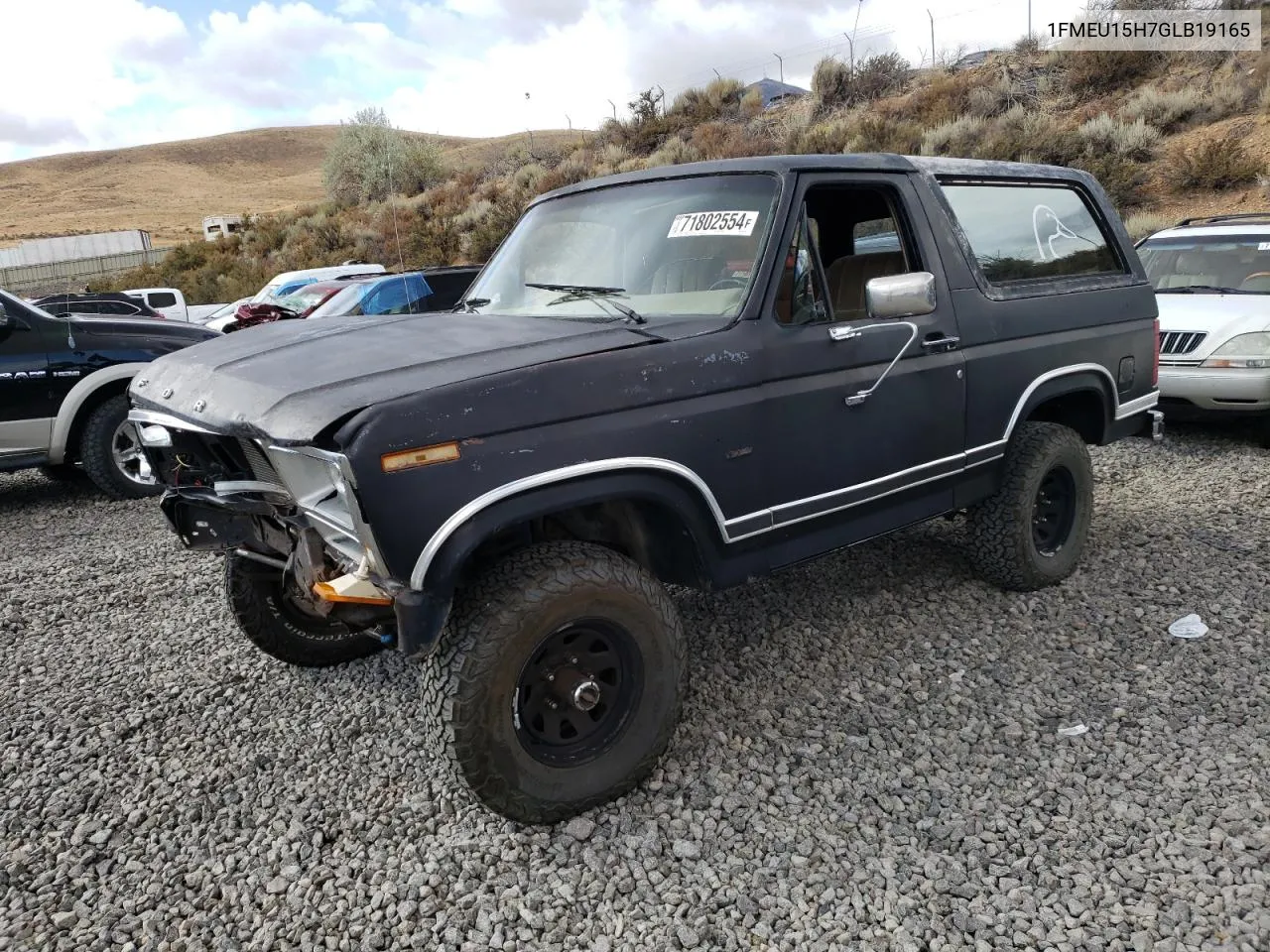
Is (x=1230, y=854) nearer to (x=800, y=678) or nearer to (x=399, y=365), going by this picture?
(x=800, y=678)

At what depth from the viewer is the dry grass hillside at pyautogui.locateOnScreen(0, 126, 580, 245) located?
178ft

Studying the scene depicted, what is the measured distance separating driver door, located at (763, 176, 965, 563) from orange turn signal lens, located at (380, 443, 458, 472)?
113 cm

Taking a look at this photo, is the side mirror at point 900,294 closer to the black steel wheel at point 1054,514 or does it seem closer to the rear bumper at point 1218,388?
the black steel wheel at point 1054,514

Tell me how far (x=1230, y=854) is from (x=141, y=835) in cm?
325

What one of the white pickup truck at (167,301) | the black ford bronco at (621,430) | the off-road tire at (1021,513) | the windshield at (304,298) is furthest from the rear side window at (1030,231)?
the white pickup truck at (167,301)

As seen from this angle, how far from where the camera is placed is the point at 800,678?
3.58 m

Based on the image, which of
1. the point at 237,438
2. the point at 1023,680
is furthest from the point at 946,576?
the point at 237,438

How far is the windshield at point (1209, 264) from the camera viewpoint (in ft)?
23.4

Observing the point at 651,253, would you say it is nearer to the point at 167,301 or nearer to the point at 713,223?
the point at 713,223

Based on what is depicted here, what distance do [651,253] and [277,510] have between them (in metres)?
1.59

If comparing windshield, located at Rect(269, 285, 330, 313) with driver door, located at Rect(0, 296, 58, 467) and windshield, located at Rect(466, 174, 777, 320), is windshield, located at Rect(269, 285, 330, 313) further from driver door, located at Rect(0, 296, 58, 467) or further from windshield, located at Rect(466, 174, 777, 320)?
windshield, located at Rect(466, 174, 777, 320)

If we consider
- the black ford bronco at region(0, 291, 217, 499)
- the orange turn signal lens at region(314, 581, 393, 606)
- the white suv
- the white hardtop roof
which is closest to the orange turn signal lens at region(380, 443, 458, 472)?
the orange turn signal lens at region(314, 581, 393, 606)

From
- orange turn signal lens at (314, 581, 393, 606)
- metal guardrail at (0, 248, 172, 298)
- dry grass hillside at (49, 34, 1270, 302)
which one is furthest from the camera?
metal guardrail at (0, 248, 172, 298)

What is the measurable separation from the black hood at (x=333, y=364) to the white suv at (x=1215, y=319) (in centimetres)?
557
